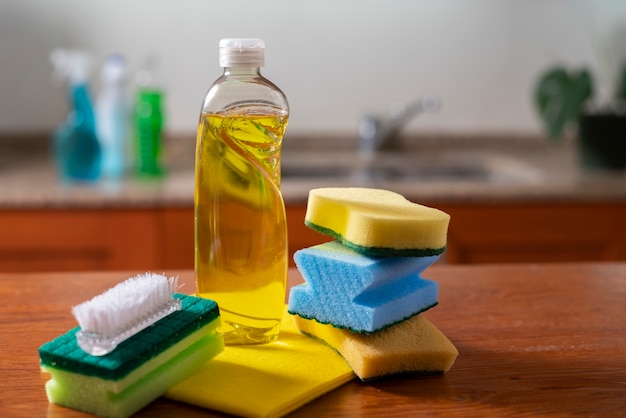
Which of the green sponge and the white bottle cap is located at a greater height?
the white bottle cap

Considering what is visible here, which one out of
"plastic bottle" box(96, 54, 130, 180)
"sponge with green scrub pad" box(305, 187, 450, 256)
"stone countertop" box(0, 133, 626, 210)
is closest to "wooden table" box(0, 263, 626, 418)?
"sponge with green scrub pad" box(305, 187, 450, 256)

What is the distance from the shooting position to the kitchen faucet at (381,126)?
2.55 m

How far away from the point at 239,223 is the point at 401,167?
1.67m

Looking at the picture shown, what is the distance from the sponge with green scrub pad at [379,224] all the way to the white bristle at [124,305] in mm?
185

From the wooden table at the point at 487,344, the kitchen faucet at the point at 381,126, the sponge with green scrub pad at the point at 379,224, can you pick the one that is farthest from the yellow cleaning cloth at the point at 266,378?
the kitchen faucet at the point at 381,126

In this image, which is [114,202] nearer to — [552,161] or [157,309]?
[157,309]

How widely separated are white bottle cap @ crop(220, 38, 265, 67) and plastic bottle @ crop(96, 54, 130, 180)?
1414mm

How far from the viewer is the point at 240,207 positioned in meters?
0.92

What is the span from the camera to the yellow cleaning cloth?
30.7 inches

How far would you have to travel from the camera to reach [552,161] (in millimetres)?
2570

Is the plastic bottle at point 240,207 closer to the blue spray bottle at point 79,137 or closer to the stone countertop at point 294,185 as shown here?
the stone countertop at point 294,185

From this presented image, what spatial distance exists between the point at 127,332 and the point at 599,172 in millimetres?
1908

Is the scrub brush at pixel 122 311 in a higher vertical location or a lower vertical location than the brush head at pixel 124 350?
higher

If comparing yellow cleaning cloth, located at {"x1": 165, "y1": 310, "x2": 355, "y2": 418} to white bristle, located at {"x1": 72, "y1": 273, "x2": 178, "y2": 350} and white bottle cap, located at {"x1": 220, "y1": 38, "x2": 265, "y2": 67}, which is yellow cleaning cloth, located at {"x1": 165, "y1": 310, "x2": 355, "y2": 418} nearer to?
white bristle, located at {"x1": 72, "y1": 273, "x2": 178, "y2": 350}
